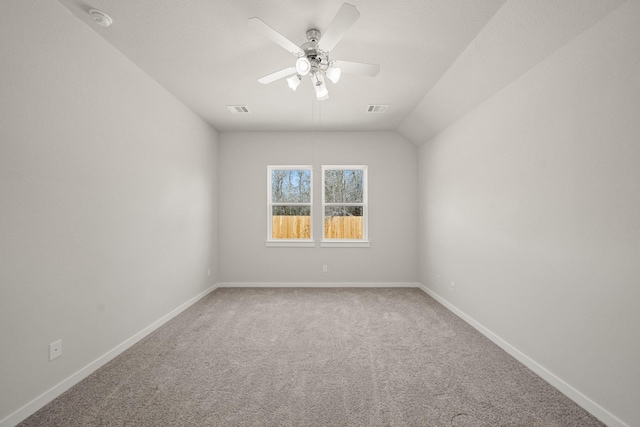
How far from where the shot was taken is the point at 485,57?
240cm

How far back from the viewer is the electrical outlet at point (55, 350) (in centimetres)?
188

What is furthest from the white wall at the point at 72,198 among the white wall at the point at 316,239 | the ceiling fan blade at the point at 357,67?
the ceiling fan blade at the point at 357,67

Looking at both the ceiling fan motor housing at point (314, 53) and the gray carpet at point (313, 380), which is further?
the ceiling fan motor housing at point (314, 53)

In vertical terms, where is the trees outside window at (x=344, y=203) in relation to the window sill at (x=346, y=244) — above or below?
above

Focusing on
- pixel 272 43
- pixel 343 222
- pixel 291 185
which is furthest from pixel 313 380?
pixel 291 185

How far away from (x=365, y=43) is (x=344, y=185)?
284 centimetres

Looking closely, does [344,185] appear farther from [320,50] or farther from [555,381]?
[555,381]

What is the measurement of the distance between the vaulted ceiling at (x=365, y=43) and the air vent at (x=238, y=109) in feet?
0.40

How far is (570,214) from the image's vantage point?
1.94 m

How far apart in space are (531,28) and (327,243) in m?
3.69

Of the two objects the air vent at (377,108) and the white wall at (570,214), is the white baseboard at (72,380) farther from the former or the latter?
the air vent at (377,108)

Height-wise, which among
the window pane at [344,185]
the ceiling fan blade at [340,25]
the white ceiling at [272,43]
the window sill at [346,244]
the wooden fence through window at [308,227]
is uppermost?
the white ceiling at [272,43]

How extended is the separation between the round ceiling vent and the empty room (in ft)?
0.20

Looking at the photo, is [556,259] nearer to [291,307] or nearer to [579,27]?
[579,27]
